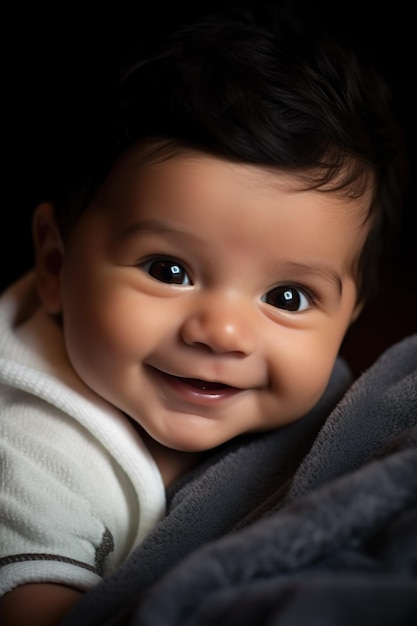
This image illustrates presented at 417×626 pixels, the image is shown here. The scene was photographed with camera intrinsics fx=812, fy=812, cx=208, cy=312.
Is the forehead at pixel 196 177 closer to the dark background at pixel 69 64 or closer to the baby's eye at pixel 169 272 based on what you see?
the baby's eye at pixel 169 272

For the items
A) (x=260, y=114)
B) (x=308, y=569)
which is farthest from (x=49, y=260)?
(x=308, y=569)

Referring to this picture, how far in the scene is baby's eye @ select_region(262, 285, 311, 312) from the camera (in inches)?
34.3

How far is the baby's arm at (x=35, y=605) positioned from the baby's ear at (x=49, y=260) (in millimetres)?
332

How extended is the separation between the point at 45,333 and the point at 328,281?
13.4 inches

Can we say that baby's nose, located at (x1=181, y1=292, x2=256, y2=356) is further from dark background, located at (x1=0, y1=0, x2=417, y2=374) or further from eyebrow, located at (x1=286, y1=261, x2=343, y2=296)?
dark background, located at (x1=0, y1=0, x2=417, y2=374)

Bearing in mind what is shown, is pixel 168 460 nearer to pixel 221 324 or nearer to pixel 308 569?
pixel 221 324

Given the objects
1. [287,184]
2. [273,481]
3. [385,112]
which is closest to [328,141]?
[287,184]

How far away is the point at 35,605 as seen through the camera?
0.77 m

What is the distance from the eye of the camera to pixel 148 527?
0.90 m

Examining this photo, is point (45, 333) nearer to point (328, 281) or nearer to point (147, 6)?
point (328, 281)

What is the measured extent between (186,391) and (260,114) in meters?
0.30

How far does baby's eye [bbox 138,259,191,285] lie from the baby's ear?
0.56ft

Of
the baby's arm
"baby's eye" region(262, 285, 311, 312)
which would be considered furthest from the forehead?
the baby's arm

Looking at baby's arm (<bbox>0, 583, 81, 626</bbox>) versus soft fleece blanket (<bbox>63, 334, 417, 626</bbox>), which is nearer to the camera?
soft fleece blanket (<bbox>63, 334, 417, 626</bbox>)
